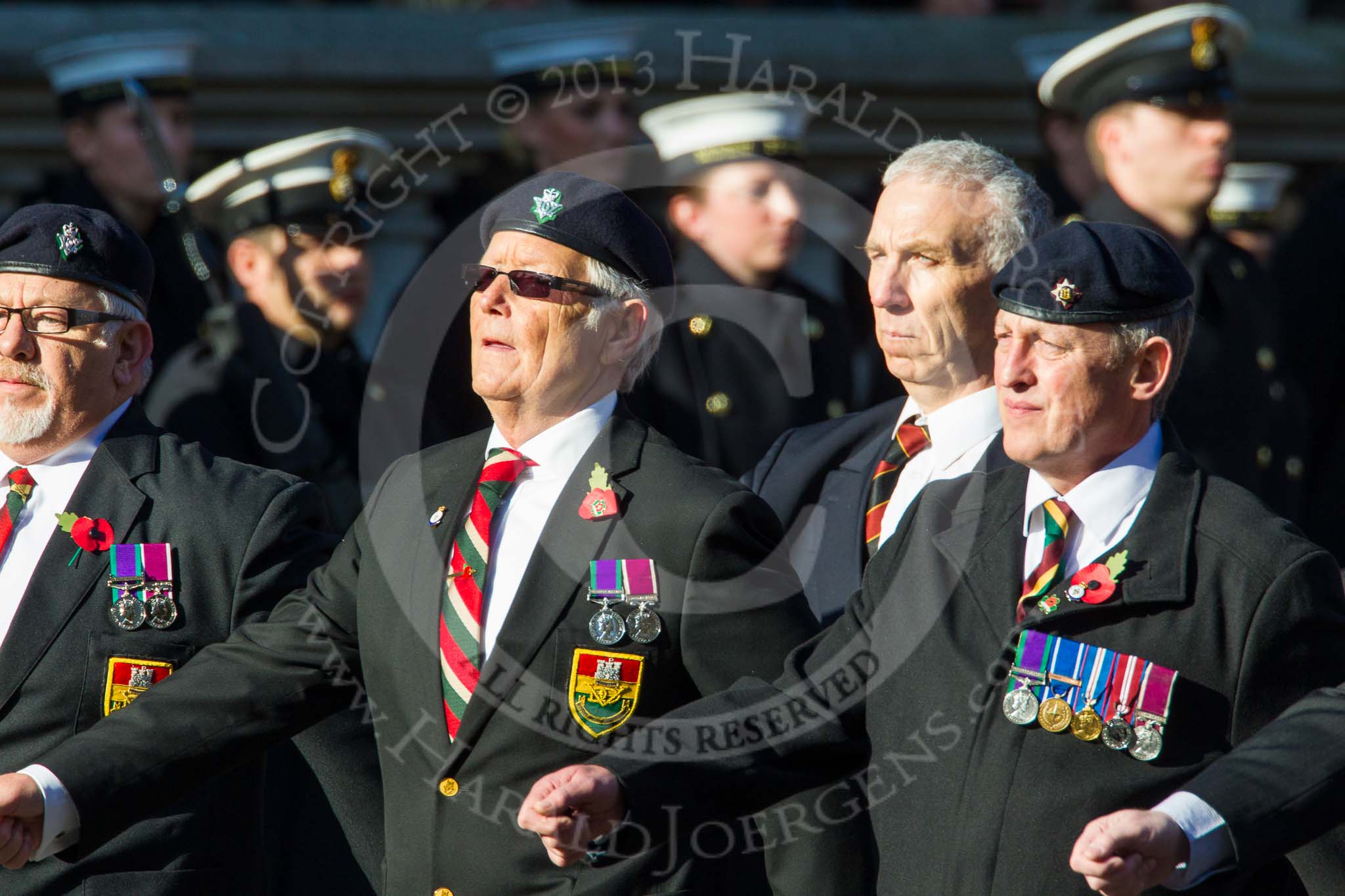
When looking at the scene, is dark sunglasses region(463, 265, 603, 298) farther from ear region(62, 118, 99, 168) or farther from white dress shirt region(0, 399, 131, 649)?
ear region(62, 118, 99, 168)

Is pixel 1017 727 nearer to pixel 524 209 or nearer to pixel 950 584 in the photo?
pixel 950 584

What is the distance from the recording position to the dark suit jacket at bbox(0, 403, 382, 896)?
420 centimetres

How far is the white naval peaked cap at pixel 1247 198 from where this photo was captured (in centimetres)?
877

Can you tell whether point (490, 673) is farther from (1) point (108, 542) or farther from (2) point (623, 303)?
(1) point (108, 542)

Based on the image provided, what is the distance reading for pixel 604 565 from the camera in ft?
13.0

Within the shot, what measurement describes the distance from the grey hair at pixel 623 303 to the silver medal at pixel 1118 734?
137 centimetres

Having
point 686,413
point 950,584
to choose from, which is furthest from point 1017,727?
point 686,413

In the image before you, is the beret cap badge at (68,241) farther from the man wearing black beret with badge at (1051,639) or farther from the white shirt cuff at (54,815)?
the man wearing black beret with badge at (1051,639)

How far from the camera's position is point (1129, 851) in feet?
10.2

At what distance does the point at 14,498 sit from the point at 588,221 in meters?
1.41

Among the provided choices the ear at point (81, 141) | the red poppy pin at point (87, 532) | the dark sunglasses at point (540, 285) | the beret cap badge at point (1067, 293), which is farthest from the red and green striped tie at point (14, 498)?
the ear at point (81, 141)

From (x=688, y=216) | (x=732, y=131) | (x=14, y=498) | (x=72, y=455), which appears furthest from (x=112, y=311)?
(x=732, y=131)

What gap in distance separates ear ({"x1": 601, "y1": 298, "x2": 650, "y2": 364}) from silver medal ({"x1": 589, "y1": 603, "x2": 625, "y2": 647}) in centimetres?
60

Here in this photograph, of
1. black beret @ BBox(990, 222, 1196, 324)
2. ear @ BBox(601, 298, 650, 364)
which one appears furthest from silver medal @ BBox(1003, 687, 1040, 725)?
ear @ BBox(601, 298, 650, 364)
